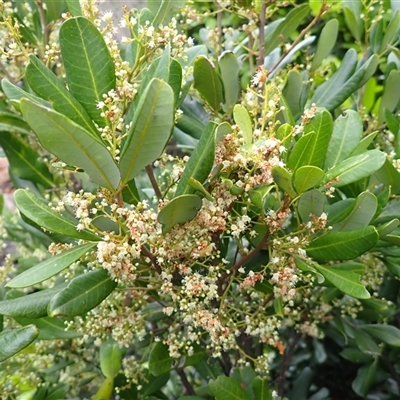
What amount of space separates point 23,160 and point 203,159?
2.38ft

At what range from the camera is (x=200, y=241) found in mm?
826

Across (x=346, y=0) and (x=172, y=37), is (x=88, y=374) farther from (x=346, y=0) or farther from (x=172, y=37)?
(x=346, y=0)

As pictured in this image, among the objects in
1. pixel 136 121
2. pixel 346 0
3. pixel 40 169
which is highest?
pixel 136 121

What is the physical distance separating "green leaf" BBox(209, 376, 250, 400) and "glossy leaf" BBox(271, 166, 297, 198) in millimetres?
417

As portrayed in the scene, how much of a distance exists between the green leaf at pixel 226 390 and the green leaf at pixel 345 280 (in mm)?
303

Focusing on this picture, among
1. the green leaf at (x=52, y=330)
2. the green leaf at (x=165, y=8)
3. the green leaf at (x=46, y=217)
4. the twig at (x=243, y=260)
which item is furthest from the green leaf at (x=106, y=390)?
the green leaf at (x=165, y=8)

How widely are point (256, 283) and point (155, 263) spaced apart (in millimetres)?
207

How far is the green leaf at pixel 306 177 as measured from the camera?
753mm

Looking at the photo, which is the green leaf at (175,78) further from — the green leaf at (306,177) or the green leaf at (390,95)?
the green leaf at (390,95)

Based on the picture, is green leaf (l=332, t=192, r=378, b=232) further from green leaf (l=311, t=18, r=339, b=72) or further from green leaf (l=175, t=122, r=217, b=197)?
green leaf (l=311, t=18, r=339, b=72)

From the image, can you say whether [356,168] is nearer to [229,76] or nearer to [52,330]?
[229,76]

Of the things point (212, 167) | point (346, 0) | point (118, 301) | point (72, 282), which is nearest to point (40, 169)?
point (118, 301)

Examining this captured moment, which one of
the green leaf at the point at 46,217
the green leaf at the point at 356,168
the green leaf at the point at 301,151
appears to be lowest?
the green leaf at the point at 356,168

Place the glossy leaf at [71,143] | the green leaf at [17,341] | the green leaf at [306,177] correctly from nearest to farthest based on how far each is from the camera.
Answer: the glossy leaf at [71,143] < the green leaf at [306,177] < the green leaf at [17,341]
